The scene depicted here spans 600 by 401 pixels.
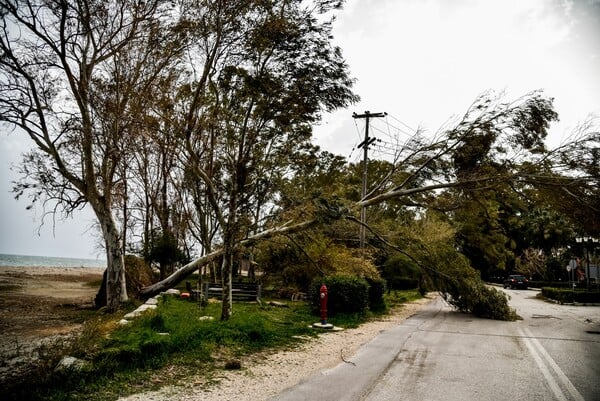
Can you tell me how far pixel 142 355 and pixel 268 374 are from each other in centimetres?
213

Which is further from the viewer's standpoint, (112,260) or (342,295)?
(112,260)

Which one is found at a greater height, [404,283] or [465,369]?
[465,369]

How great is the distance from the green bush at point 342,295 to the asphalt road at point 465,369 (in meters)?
3.09

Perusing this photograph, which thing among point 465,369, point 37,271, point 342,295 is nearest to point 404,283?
point 342,295

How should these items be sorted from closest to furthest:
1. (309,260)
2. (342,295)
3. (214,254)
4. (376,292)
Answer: (342,295) < (214,254) < (309,260) < (376,292)

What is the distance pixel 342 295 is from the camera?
45.0 feet

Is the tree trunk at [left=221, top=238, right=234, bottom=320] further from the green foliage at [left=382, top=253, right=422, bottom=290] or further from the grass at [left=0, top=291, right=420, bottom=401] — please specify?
the green foliage at [left=382, top=253, right=422, bottom=290]

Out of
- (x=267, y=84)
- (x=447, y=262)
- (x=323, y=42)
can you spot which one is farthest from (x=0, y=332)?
(x=447, y=262)

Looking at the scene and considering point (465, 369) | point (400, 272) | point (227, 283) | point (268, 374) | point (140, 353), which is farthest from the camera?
point (400, 272)

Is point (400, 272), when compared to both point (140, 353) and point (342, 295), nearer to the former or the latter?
point (342, 295)

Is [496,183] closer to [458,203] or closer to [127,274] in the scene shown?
[458,203]

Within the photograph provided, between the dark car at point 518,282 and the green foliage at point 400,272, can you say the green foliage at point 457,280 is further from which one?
the dark car at point 518,282

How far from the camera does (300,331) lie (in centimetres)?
1019

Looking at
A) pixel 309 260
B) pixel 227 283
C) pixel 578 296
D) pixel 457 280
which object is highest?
pixel 309 260
